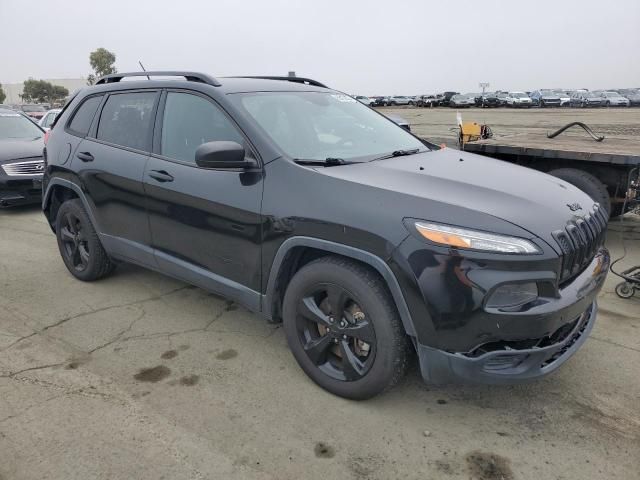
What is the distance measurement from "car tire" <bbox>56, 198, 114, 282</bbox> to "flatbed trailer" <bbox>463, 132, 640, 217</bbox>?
462 centimetres

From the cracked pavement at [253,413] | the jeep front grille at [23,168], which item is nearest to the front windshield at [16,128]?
the jeep front grille at [23,168]

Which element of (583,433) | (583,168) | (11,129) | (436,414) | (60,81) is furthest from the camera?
(60,81)

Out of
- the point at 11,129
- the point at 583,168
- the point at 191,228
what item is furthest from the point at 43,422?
the point at 11,129

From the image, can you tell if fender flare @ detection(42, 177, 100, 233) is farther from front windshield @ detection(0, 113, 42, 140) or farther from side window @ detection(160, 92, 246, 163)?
front windshield @ detection(0, 113, 42, 140)

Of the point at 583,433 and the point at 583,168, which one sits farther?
the point at 583,168

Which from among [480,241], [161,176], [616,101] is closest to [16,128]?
[161,176]

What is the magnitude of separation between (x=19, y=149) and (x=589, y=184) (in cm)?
812

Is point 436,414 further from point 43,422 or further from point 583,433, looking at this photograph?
point 43,422

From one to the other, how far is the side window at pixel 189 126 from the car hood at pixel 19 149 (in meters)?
5.49

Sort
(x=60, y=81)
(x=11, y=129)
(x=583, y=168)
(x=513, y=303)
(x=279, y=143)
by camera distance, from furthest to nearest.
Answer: (x=60, y=81) → (x=11, y=129) → (x=583, y=168) → (x=279, y=143) → (x=513, y=303)

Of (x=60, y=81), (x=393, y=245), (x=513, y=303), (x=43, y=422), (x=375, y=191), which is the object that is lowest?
(x=43, y=422)

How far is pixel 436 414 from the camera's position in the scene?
9.03 ft

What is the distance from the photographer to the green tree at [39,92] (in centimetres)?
8241

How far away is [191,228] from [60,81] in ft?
384
